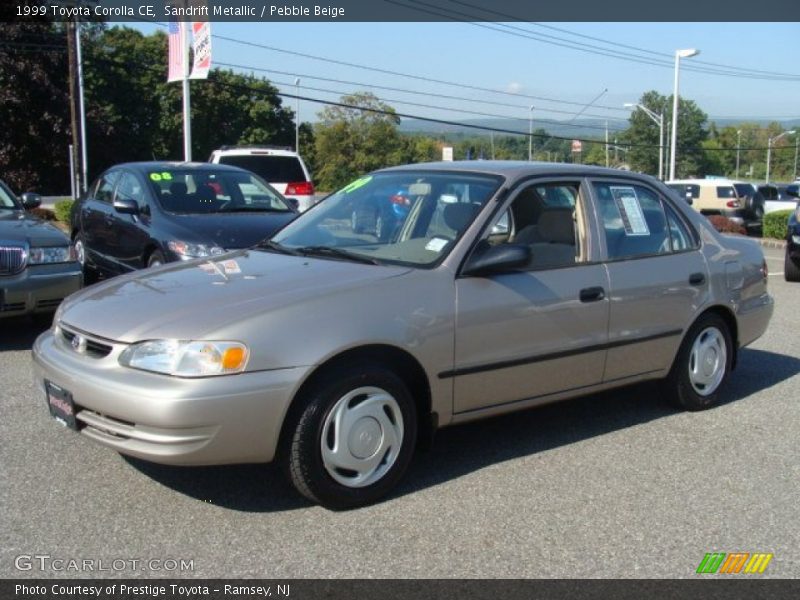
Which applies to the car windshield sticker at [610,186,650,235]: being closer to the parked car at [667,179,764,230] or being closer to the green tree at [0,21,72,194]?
the parked car at [667,179,764,230]

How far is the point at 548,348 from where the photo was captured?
179 inches

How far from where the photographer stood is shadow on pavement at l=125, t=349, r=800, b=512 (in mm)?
4082

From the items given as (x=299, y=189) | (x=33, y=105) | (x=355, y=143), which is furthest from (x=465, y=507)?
(x=355, y=143)

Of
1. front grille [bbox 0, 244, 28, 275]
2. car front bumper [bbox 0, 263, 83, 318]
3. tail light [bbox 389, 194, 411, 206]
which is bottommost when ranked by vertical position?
car front bumper [bbox 0, 263, 83, 318]

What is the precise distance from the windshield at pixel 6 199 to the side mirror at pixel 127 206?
107cm

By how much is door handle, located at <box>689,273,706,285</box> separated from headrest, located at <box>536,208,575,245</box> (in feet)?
3.19

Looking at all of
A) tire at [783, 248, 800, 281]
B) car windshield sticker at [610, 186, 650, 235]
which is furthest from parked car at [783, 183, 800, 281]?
car windshield sticker at [610, 186, 650, 235]

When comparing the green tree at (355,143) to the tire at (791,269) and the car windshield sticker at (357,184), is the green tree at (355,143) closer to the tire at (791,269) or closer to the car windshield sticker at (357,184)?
the tire at (791,269)

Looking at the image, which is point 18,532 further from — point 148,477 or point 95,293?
point 95,293

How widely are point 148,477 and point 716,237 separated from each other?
3.93 meters

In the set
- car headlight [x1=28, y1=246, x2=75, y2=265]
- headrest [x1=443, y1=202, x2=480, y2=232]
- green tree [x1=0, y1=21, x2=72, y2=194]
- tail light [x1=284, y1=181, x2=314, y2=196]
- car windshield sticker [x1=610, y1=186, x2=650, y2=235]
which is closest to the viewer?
headrest [x1=443, y1=202, x2=480, y2=232]
